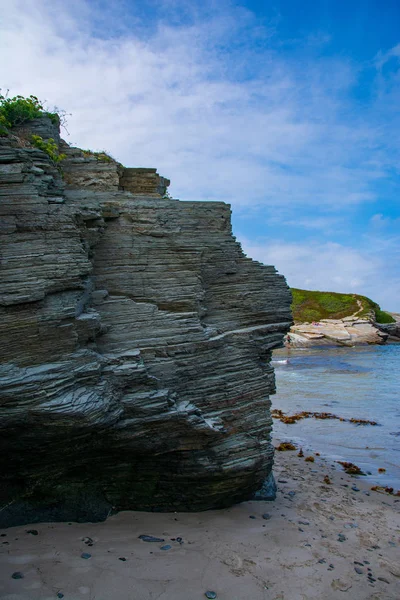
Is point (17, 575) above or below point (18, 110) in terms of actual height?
below

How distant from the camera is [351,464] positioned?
18.2m

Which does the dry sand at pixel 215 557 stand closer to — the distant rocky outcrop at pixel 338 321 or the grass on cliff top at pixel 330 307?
the distant rocky outcrop at pixel 338 321

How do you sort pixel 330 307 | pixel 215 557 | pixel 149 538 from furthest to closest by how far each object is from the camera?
pixel 330 307 → pixel 149 538 → pixel 215 557

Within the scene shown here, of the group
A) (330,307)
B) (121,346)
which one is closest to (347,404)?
(121,346)

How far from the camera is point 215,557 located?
9930 mm

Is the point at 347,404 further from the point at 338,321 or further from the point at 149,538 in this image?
the point at 338,321

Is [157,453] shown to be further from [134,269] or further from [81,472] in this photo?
[134,269]

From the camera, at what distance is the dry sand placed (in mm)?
8617

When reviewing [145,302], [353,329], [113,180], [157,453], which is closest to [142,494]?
[157,453]

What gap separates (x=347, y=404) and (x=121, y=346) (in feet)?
77.0

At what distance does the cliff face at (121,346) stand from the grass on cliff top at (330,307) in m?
74.8

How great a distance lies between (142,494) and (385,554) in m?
6.16

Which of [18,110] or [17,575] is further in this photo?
[18,110]

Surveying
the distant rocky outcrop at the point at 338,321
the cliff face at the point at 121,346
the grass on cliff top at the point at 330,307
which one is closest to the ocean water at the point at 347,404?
the cliff face at the point at 121,346
